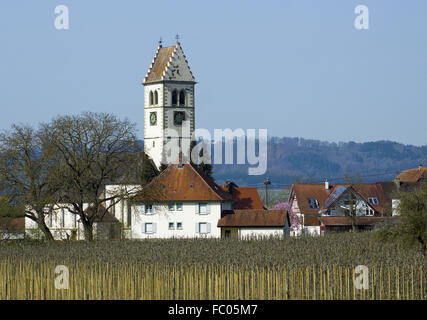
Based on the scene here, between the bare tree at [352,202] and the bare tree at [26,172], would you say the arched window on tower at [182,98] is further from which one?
the bare tree at [26,172]

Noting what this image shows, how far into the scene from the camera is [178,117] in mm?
113625

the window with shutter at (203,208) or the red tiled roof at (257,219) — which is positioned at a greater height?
the window with shutter at (203,208)

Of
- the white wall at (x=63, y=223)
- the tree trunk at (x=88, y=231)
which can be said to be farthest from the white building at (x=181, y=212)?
the tree trunk at (x=88, y=231)

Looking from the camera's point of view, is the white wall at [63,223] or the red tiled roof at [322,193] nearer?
the white wall at [63,223]

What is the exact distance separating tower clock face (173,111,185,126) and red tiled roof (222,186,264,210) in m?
12.8

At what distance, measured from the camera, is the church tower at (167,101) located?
111938 millimetres

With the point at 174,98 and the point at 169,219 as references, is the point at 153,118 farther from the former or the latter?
the point at 169,219

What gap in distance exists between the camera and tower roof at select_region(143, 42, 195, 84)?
11512cm

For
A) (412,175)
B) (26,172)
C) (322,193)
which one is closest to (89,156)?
(26,172)

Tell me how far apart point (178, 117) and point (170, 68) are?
6.58 m

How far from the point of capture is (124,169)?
69.1 metres

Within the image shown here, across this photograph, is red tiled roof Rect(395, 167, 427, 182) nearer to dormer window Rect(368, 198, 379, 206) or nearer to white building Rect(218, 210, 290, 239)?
dormer window Rect(368, 198, 379, 206)
